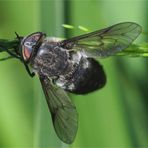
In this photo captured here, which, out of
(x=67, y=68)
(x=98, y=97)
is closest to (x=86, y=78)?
(x=67, y=68)

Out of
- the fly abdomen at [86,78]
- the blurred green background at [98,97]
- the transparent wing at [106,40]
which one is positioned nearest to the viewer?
the transparent wing at [106,40]

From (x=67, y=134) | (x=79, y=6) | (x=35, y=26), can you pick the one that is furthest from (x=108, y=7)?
(x=67, y=134)

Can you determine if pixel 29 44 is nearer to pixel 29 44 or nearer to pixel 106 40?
pixel 29 44

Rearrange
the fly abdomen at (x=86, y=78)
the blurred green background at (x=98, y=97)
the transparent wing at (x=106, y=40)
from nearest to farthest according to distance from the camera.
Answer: the transparent wing at (x=106, y=40) → the fly abdomen at (x=86, y=78) → the blurred green background at (x=98, y=97)

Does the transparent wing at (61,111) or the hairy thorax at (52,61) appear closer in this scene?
the transparent wing at (61,111)

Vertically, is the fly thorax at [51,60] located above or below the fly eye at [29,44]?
below

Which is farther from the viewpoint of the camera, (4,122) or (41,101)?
(4,122)

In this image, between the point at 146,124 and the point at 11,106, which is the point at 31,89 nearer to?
the point at 11,106
